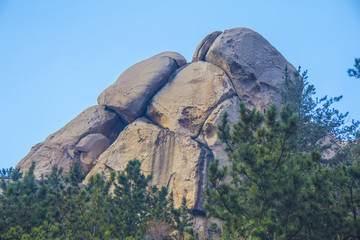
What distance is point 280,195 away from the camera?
25.6 feet

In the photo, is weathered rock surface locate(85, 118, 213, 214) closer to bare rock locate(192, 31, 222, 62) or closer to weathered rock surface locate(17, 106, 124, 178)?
weathered rock surface locate(17, 106, 124, 178)

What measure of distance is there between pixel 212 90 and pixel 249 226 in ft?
45.1

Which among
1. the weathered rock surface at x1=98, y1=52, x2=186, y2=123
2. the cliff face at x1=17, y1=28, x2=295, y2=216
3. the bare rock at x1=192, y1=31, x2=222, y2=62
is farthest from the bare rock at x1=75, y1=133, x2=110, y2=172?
the bare rock at x1=192, y1=31, x2=222, y2=62

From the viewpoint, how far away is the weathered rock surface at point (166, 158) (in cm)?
1861

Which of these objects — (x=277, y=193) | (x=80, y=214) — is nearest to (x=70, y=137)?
(x=80, y=214)

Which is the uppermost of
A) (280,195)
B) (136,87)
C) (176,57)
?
(176,57)

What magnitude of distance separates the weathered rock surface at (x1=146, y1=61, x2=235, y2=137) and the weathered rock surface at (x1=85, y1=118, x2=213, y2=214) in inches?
29.0

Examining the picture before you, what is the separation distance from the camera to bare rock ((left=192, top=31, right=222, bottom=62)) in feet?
81.4

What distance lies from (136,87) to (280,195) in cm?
1686

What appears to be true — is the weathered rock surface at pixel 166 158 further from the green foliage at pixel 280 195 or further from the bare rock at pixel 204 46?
the green foliage at pixel 280 195

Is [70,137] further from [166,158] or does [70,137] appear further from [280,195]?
[280,195]

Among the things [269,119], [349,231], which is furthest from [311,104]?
[349,231]

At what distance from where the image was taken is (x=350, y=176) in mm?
7723

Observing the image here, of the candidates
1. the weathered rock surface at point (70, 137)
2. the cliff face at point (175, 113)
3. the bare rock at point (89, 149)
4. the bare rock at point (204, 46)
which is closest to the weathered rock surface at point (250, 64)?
the cliff face at point (175, 113)
